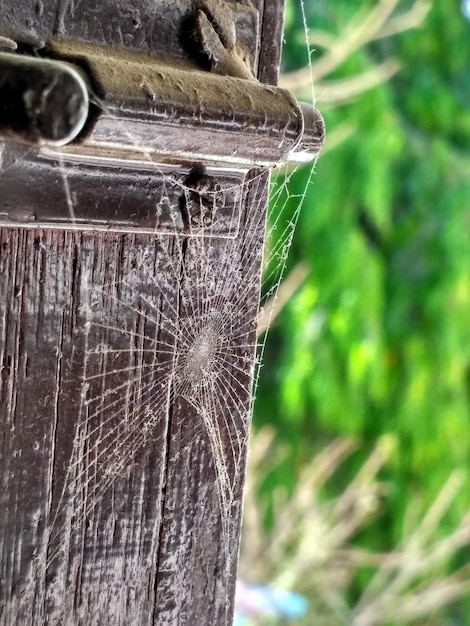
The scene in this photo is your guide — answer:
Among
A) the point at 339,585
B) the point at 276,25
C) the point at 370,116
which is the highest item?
the point at 370,116

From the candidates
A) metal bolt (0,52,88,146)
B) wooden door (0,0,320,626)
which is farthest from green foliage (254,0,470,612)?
metal bolt (0,52,88,146)

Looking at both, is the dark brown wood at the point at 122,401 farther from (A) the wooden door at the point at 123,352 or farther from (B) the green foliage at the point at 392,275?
(B) the green foliage at the point at 392,275

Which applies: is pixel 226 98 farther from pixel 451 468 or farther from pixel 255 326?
pixel 451 468

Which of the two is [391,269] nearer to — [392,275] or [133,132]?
[392,275]

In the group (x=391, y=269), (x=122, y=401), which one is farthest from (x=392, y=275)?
(x=122, y=401)

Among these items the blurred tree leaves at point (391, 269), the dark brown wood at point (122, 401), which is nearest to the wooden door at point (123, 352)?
the dark brown wood at point (122, 401)

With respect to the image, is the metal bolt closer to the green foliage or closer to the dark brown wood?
the dark brown wood

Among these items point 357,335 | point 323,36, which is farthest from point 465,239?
point 323,36
